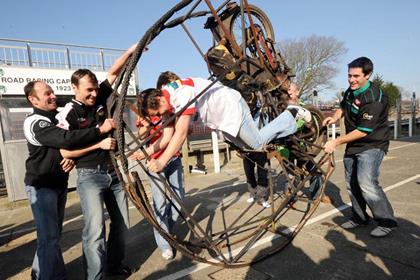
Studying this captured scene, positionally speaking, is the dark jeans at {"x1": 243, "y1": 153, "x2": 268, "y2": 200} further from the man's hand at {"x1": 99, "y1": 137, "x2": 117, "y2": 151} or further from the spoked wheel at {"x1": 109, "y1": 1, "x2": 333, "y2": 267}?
the man's hand at {"x1": 99, "y1": 137, "x2": 117, "y2": 151}

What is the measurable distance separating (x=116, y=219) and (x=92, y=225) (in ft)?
1.27

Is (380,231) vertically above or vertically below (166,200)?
below

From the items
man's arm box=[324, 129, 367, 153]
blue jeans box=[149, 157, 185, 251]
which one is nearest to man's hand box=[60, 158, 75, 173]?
blue jeans box=[149, 157, 185, 251]

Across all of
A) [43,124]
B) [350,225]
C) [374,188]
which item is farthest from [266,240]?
[43,124]

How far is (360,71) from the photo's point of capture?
3.65m

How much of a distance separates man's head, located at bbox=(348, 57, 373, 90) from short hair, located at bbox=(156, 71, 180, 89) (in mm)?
2045

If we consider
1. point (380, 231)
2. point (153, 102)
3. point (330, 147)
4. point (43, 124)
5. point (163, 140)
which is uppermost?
point (153, 102)

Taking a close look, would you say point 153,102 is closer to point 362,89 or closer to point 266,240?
point 266,240

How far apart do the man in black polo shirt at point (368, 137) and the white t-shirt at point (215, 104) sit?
1200 millimetres

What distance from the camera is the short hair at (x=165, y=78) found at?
3.56 m

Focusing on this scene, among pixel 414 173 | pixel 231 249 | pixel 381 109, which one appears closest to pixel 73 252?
pixel 231 249

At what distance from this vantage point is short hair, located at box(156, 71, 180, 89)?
140 inches

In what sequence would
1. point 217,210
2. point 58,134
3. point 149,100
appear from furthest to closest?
point 217,210 < point 149,100 < point 58,134

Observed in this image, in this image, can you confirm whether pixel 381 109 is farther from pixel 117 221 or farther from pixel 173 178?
pixel 117 221
